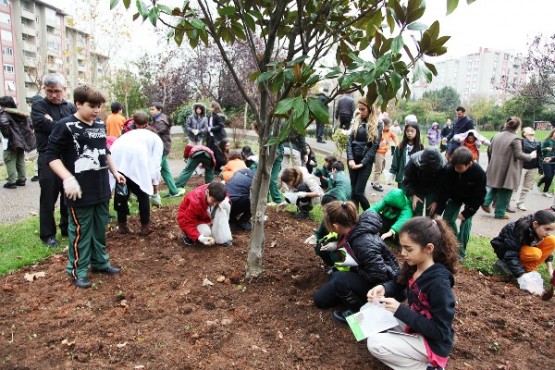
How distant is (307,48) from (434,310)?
6.51 ft

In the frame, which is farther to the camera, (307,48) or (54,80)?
(54,80)

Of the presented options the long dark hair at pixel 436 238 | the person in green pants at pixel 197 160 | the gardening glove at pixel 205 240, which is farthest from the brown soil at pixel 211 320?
the person in green pants at pixel 197 160

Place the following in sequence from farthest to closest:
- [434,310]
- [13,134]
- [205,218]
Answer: [13,134], [205,218], [434,310]

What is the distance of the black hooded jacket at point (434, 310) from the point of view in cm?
221

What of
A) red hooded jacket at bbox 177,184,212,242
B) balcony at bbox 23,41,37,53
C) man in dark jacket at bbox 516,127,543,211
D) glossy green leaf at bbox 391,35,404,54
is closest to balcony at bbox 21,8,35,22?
balcony at bbox 23,41,37,53

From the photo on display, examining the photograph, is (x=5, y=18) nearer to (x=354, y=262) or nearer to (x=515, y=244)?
(x=354, y=262)

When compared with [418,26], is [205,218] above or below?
below

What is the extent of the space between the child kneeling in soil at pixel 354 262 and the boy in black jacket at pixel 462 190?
58.4 inches

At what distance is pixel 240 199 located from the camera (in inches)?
189

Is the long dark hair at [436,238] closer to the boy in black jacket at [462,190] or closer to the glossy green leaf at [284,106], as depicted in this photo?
the glossy green leaf at [284,106]

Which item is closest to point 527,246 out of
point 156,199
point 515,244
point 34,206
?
point 515,244

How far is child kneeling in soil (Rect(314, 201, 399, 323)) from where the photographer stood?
2.87 m

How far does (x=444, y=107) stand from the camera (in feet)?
157

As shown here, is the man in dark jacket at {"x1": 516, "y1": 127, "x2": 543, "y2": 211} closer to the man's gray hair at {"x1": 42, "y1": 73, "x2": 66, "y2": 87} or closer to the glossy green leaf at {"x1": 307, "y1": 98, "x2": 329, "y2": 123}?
the glossy green leaf at {"x1": 307, "y1": 98, "x2": 329, "y2": 123}
